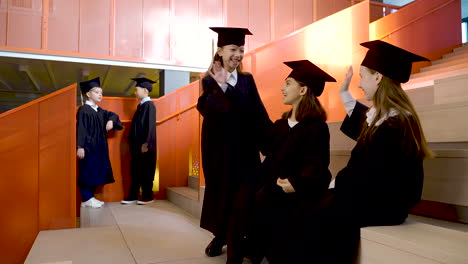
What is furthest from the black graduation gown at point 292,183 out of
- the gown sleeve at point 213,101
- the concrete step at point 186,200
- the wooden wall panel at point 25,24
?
the wooden wall panel at point 25,24

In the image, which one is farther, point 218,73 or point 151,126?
point 151,126

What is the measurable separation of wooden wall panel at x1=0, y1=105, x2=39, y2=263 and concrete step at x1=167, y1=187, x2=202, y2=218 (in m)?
1.69

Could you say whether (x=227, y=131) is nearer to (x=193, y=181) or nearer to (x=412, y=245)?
(x=412, y=245)

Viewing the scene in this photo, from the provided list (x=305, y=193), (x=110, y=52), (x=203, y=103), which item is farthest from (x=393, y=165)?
(x=110, y=52)

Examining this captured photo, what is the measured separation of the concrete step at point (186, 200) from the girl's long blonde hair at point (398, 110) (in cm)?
255

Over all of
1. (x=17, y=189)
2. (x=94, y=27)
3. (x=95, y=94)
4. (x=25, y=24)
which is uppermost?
(x=94, y=27)

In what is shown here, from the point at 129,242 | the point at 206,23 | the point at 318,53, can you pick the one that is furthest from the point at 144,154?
the point at 206,23

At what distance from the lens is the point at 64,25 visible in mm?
7598

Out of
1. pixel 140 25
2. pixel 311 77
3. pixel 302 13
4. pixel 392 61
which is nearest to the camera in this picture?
pixel 392 61

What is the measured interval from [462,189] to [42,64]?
29.2 feet

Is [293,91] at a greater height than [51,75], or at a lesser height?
lesser

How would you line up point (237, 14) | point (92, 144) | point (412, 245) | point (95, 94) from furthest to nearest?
point (237, 14) → point (95, 94) → point (92, 144) → point (412, 245)

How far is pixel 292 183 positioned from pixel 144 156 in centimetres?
372

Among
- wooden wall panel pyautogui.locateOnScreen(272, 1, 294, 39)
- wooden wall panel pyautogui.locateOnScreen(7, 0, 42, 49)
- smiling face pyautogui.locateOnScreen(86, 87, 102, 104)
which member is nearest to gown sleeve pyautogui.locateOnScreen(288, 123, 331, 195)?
smiling face pyautogui.locateOnScreen(86, 87, 102, 104)
